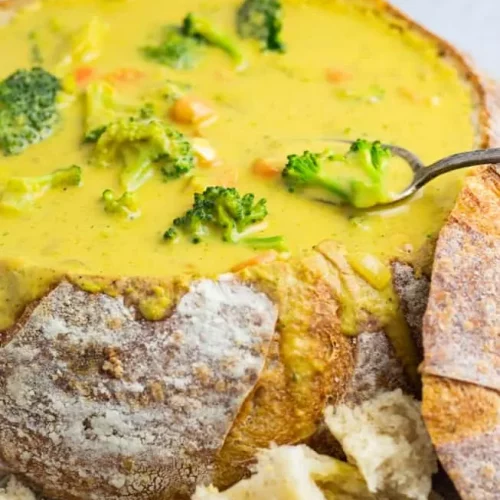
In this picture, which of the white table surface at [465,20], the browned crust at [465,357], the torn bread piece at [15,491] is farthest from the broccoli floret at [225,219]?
the white table surface at [465,20]

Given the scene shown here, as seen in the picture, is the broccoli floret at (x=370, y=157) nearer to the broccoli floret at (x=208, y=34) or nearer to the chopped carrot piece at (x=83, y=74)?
the broccoli floret at (x=208, y=34)

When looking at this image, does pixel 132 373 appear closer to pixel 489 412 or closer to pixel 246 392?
pixel 246 392

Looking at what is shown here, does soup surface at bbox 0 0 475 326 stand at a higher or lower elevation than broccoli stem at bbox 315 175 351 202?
lower

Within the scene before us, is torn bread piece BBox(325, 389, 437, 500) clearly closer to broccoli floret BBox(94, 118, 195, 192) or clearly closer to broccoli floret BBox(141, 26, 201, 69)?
broccoli floret BBox(94, 118, 195, 192)

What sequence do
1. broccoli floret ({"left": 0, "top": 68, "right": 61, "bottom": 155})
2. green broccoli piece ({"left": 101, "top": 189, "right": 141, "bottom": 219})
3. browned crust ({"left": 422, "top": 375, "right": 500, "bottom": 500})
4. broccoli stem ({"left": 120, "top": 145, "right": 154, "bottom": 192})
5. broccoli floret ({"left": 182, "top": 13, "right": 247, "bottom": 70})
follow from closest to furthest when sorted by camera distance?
browned crust ({"left": 422, "top": 375, "right": 500, "bottom": 500}), green broccoli piece ({"left": 101, "top": 189, "right": 141, "bottom": 219}), broccoli stem ({"left": 120, "top": 145, "right": 154, "bottom": 192}), broccoli floret ({"left": 0, "top": 68, "right": 61, "bottom": 155}), broccoli floret ({"left": 182, "top": 13, "right": 247, "bottom": 70})

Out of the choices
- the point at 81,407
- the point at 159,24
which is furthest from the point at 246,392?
the point at 159,24

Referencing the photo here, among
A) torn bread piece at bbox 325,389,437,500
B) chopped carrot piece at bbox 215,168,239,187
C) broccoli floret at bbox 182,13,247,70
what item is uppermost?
broccoli floret at bbox 182,13,247,70

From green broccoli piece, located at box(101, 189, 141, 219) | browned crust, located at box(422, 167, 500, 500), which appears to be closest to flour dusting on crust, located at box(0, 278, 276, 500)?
green broccoli piece, located at box(101, 189, 141, 219)
